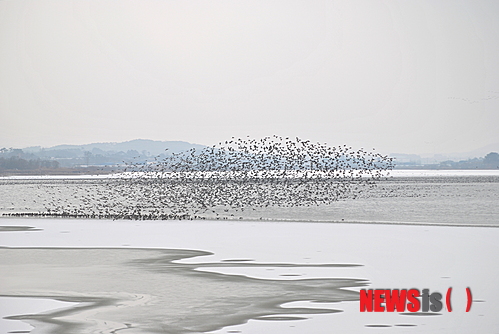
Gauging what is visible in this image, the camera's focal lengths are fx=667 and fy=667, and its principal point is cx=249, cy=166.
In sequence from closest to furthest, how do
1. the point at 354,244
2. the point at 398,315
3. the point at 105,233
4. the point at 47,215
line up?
the point at 398,315 < the point at 354,244 < the point at 105,233 < the point at 47,215

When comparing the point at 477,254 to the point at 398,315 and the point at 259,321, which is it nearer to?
the point at 398,315

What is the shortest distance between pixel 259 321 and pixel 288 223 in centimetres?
1993

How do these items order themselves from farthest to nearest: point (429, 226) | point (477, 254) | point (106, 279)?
point (429, 226) → point (477, 254) → point (106, 279)

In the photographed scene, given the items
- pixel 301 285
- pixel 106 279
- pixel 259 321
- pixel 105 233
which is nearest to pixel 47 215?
pixel 105 233

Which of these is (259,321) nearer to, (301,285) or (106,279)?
(301,285)

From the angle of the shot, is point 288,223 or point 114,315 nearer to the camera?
point 114,315

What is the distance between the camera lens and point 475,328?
1007 cm

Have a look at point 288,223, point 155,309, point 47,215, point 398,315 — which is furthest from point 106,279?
point 47,215

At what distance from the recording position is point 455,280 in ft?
45.7

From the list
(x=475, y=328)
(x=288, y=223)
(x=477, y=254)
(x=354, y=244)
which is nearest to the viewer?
(x=475, y=328)

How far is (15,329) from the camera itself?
33.7ft

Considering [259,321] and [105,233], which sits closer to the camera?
[259,321]

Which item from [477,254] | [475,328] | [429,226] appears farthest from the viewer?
[429,226]

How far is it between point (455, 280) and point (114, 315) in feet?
23.4
